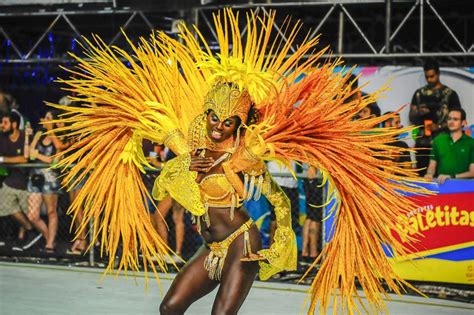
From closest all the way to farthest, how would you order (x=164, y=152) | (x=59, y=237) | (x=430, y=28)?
(x=164, y=152) < (x=59, y=237) < (x=430, y=28)

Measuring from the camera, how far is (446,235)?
9711mm

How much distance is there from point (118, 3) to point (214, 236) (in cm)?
646

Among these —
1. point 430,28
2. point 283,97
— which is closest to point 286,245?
point 283,97

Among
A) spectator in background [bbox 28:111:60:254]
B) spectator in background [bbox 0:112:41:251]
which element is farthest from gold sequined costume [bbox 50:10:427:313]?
spectator in background [bbox 0:112:41:251]

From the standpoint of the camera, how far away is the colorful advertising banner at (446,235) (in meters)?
9.62

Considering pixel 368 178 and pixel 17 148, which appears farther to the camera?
pixel 17 148

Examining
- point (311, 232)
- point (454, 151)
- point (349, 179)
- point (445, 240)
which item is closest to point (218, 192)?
point (349, 179)

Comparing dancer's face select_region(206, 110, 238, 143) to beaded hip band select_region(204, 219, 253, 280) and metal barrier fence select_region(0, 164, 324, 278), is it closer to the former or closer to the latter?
beaded hip band select_region(204, 219, 253, 280)

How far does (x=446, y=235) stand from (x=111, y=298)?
349 cm

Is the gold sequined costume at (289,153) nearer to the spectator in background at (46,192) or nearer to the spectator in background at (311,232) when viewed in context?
the spectator in background at (311,232)

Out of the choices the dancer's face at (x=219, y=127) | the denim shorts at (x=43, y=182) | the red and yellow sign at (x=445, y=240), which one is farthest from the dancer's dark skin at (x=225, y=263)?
the denim shorts at (x=43, y=182)

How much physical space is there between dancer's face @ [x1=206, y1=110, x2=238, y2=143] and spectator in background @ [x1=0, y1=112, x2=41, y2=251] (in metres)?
6.09

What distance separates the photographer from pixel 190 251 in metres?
11.5

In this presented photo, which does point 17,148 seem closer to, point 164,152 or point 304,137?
point 164,152
